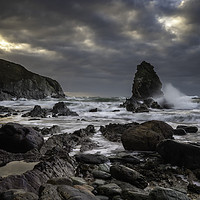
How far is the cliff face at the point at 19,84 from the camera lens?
5803 centimetres

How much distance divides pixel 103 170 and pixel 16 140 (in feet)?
8.00

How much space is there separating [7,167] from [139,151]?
11.6ft

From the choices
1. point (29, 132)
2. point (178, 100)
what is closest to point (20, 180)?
point (29, 132)

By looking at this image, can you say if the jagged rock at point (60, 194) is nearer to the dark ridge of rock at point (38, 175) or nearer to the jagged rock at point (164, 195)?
the dark ridge of rock at point (38, 175)

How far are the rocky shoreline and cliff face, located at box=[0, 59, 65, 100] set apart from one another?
165 feet

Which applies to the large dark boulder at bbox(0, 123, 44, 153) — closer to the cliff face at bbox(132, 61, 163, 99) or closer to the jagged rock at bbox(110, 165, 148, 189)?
the jagged rock at bbox(110, 165, 148, 189)

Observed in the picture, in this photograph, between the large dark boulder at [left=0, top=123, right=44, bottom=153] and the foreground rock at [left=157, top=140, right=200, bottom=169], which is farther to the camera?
the large dark boulder at [left=0, top=123, right=44, bottom=153]

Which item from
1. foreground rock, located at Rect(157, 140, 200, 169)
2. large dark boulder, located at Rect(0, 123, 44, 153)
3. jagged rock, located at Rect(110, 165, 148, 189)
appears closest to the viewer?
jagged rock, located at Rect(110, 165, 148, 189)

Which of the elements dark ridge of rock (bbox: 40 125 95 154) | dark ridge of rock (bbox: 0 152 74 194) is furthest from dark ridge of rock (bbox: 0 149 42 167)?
dark ridge of rock (bbox: 0 152 74 194)

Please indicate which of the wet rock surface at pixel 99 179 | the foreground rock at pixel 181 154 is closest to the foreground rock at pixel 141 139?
the wet rock surface at pixel 99 179

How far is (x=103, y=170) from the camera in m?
4.30

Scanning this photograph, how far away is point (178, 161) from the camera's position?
15.9ft

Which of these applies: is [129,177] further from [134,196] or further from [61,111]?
[61,111]

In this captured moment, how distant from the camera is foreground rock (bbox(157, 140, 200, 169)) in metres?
4.68
